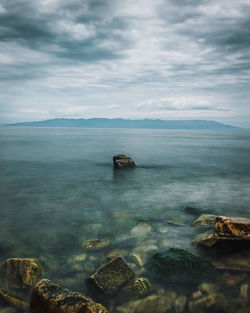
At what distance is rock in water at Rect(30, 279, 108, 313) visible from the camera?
499 cm

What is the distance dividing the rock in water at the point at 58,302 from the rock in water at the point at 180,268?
2.68 meters

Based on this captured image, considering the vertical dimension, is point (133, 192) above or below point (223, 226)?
below

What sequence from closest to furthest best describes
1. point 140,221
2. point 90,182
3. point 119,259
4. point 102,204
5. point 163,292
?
point 163,292 → point 119,259 → point 140,221 → point 102,204 → point 90,182

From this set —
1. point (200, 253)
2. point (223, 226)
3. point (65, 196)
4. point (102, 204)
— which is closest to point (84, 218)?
point (102, 204)

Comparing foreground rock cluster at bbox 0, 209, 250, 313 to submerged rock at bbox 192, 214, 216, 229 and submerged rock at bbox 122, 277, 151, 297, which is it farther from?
submerged rock at bbox 192, 214, 216, 229

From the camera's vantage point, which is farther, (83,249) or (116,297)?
(83,249)

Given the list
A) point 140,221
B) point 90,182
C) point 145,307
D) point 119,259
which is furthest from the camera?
point 90,182

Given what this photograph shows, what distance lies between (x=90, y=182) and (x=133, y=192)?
4.92m

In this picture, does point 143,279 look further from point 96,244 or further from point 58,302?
point 96,244

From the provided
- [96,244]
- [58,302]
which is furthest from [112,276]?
[96,244]

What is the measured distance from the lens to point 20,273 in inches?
267

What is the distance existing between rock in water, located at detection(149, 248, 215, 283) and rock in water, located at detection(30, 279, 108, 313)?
105 inches

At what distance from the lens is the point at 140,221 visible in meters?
11.2

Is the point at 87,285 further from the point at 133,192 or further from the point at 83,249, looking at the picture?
the point at 133,192
